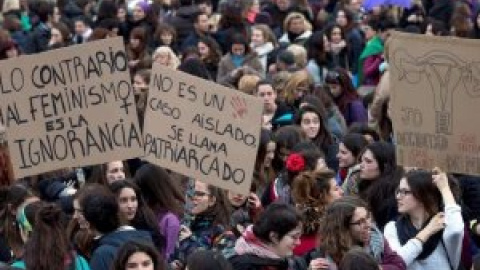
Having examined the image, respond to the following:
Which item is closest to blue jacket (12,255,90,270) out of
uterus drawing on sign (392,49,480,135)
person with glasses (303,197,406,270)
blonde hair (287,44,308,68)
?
person with glasses (303,197,406,270)

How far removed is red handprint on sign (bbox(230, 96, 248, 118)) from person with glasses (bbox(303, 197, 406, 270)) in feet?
5.48

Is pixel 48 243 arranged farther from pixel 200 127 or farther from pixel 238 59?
pixel 238 59

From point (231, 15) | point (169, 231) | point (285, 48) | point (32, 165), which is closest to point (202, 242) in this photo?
point (169, 231)

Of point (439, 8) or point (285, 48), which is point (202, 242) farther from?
point (439, 8)

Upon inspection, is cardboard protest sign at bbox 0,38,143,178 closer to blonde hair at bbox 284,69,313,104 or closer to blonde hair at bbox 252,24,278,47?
blonde hair at bbox 284,69,313,104

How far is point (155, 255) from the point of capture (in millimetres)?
8602

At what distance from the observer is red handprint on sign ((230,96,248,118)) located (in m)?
10.7

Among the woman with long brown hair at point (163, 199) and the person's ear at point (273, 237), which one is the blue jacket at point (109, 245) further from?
the woman with long brown hair at point (163, 199)

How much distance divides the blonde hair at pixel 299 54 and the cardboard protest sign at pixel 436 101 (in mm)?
5999

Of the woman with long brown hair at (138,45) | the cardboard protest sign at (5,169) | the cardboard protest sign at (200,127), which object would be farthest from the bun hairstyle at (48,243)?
the woman with long brown hair at (138,45)

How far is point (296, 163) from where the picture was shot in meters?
10.8

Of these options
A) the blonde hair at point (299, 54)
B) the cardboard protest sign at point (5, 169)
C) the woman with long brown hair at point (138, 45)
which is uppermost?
the cardboard protest sign at point (5, 169)

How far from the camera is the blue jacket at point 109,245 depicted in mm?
9055

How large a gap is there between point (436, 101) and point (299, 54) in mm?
6505
